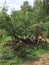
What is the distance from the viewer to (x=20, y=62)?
1027cm

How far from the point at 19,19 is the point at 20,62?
408 centimetres

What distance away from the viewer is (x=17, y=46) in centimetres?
1320

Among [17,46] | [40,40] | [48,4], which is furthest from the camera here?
[48,4]

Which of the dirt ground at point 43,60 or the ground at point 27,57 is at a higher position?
the ground at point 27,57

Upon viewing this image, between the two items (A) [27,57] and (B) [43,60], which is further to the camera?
(A) [27,57]

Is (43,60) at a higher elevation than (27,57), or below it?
below

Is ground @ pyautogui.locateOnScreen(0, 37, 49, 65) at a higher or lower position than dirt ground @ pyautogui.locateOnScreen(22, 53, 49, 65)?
higher

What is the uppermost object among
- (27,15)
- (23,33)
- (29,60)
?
(27,15)

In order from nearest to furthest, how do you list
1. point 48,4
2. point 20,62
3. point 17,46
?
point 20,62, point 17,46, point 48,4

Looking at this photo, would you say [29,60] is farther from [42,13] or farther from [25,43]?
[42,13]

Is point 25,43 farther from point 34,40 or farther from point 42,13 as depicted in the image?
point 42,13

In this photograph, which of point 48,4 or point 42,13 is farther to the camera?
point 48,4

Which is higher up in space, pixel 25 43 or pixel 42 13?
pixel 42 13

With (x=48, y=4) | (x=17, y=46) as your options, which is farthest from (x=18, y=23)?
(x=48, y=4)
